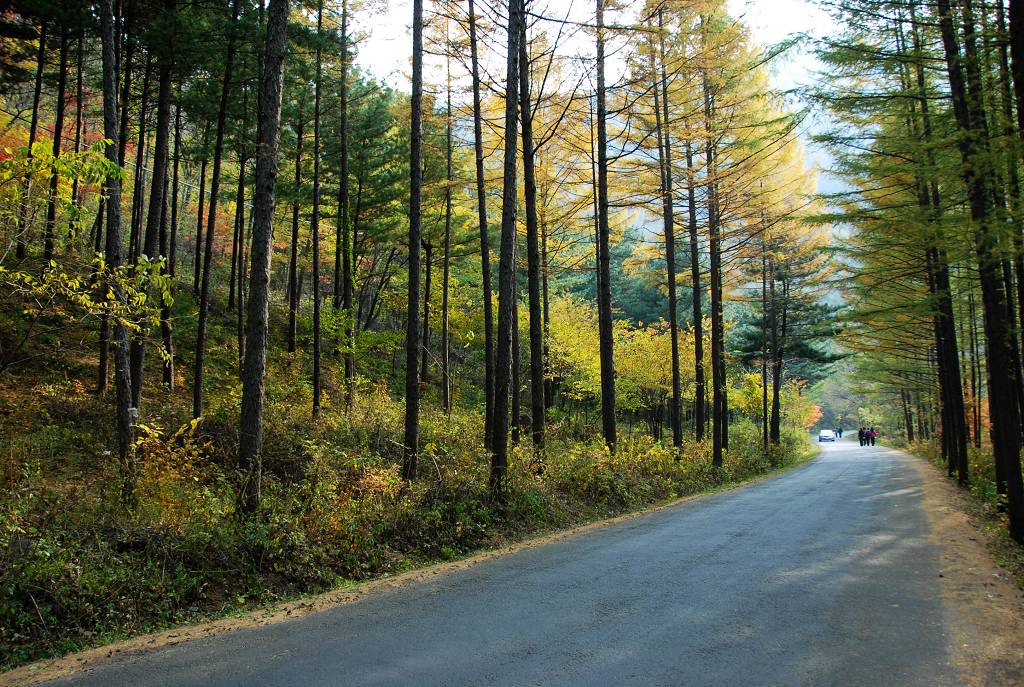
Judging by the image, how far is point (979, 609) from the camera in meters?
5.82

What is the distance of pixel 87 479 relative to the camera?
1025 centimetres

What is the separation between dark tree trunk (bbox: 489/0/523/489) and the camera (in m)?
10.5

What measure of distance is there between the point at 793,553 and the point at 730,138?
1595 cm

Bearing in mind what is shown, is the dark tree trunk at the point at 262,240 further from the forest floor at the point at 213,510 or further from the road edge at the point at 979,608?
the road edge at the point at 979,608

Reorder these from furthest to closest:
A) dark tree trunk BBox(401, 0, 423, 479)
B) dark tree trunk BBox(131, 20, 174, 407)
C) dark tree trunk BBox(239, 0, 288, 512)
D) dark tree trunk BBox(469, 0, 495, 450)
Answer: dark tree trunk BBox(469, 0, 495, 450) < dark tree trunk BBox(131, 20, 174, 407) < dark tree trunk BBox(401, 0, 423, 479) < dark tree trunk BBox(239, 0, 288, 512)

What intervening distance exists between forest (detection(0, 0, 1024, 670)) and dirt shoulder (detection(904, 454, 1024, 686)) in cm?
140

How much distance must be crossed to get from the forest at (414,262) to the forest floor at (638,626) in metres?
1.04

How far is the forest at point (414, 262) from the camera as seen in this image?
6566mm

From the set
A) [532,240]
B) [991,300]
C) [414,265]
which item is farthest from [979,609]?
[532,240]

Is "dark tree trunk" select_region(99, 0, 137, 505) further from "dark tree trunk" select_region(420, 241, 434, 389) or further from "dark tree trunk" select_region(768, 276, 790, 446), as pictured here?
"dark tree trunk" select_region(768, 276, 790, 446)

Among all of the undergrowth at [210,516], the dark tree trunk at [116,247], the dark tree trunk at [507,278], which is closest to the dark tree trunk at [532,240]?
the undergrowth at [210,516]

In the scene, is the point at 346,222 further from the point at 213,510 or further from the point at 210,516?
the point at 210,516

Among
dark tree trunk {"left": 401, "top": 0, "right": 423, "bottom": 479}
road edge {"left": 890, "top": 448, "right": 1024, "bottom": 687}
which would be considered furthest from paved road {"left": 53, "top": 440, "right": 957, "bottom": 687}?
dark tree trunk {"left": 401, "top": 0, "right": 423, "bottom": 479}

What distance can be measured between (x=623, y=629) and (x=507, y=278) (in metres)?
7.04
